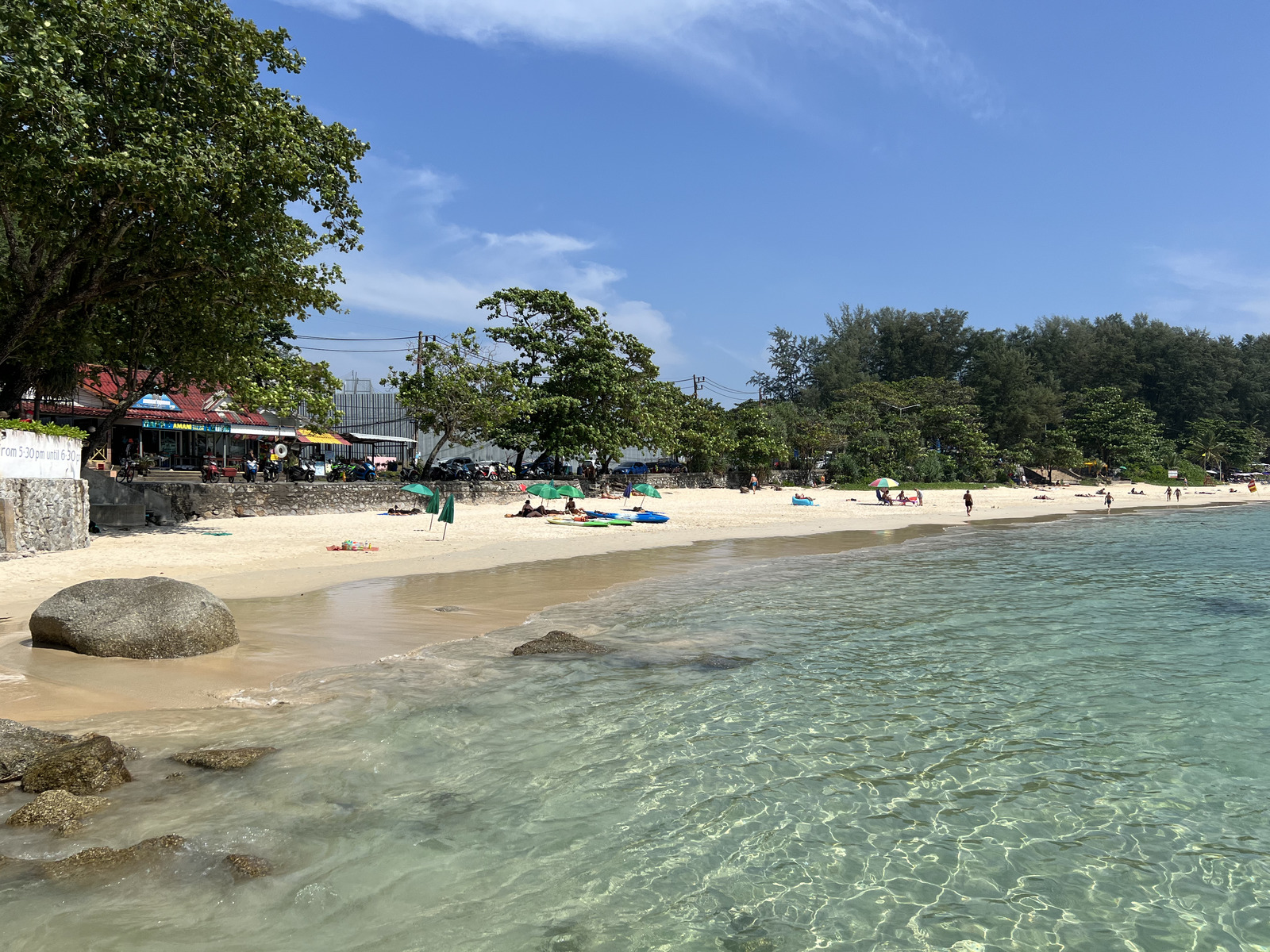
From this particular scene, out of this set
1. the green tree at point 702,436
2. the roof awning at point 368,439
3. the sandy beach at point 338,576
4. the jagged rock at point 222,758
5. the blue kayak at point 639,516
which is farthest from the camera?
the green tree at point 702,436

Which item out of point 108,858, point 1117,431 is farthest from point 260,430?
point 1117,431

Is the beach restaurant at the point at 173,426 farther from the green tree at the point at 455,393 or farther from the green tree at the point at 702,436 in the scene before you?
the green tree at the point at 702,436

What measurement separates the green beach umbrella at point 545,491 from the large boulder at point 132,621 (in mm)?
17342

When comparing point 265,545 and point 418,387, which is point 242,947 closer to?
point 265,545

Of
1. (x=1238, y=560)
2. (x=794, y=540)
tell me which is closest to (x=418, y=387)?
(x=794, y=540)

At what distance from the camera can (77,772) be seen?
5707 mm

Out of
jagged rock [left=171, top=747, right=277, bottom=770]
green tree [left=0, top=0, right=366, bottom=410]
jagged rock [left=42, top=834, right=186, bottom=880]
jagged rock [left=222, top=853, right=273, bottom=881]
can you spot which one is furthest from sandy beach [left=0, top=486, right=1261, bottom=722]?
green tree [left=0, top=0, right=366, bottom=410]

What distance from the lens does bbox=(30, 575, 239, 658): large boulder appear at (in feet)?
29.7

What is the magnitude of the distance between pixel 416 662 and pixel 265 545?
37.9 feet

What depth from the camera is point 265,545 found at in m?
19.5

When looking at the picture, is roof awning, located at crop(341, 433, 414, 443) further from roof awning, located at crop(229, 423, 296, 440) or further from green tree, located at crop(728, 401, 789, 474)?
green tree, located at crop(728, 401, 789, 474)

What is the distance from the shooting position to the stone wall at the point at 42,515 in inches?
589

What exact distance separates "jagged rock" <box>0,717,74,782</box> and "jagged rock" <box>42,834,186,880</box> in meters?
1.38

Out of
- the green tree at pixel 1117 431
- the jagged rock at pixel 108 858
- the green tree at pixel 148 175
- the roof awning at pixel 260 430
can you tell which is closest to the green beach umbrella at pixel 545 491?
the green tree at pixel 148 175
